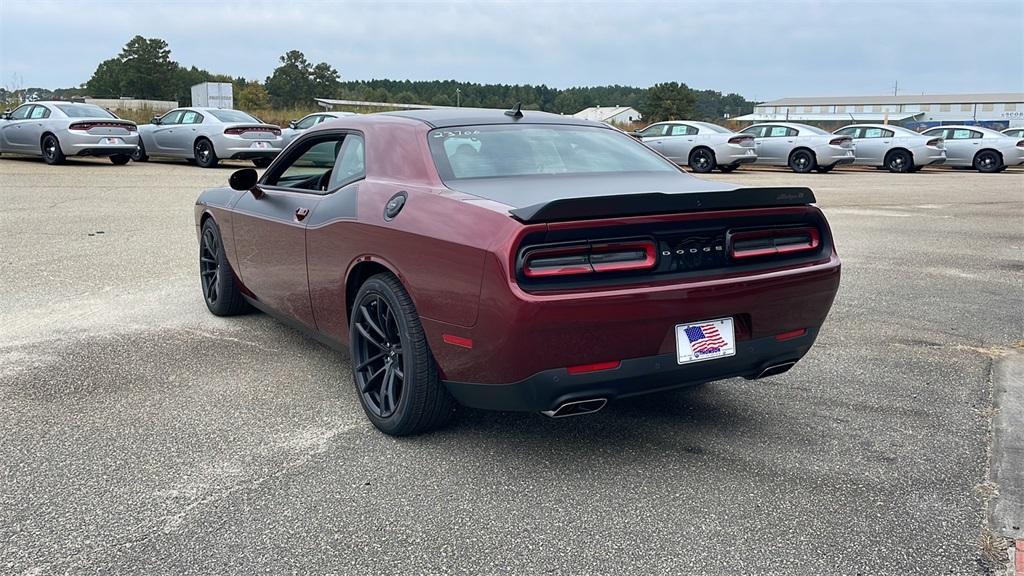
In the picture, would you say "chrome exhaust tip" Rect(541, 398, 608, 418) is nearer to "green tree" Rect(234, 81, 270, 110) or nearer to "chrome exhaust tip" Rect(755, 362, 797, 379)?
"chrome exhaust tip" Rect(755, 362, 797, 379)

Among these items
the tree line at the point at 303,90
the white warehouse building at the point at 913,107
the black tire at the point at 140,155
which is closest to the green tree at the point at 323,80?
the tree line at the point at 303,90

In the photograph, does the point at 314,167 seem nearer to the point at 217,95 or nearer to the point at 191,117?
the point at 191,117

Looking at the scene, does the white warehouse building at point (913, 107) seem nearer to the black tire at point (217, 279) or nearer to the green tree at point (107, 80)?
the green tree at point (107, 80)

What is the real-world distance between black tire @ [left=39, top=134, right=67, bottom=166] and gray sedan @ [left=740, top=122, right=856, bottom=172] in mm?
16654

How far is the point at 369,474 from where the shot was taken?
3432mm

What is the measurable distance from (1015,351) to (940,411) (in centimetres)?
141

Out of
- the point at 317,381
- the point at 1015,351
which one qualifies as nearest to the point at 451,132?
the point at 317,381

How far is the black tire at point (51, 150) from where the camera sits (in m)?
19.3

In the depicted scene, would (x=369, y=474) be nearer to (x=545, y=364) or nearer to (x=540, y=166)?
(x=545, y=364)

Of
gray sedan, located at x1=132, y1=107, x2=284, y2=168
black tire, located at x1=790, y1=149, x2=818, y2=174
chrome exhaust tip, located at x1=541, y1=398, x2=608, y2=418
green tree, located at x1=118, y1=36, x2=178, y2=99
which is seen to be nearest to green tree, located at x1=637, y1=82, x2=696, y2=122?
green tree, located at x1=118, y1=36, x2=178, y2=99

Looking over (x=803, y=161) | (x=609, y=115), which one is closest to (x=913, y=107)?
(x=609, y=115)

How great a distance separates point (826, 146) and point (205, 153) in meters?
15.4

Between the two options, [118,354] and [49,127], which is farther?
[49,127]

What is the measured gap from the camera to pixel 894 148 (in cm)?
2459
